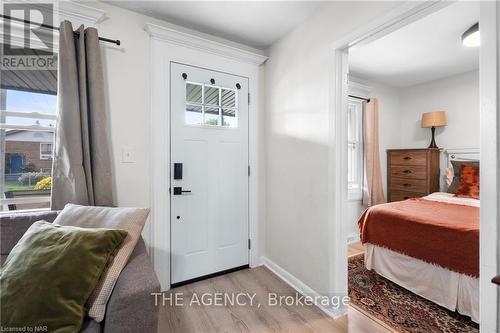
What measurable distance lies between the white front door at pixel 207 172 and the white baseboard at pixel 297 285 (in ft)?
0.98

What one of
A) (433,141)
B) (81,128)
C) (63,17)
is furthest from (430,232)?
(63,17)

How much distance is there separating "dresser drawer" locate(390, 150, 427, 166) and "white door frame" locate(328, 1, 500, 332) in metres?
2.52

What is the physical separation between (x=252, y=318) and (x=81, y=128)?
6.44 feet

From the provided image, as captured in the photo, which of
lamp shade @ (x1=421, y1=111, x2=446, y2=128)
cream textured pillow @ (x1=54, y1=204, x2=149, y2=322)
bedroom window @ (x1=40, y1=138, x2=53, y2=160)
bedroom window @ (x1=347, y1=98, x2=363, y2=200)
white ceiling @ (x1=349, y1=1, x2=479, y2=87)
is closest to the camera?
cream textured pillow @ (x1=54, y1=204, x2=149, y2=322)

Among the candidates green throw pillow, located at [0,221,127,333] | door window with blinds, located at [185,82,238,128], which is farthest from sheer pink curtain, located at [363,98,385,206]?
green throw pillow, located at [0,221,127,333]

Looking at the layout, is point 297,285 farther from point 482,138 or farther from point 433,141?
point 433,141

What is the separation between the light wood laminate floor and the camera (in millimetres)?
1621

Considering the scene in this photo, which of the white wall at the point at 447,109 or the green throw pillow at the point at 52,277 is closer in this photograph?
the green throw pillow at the point at 52,277

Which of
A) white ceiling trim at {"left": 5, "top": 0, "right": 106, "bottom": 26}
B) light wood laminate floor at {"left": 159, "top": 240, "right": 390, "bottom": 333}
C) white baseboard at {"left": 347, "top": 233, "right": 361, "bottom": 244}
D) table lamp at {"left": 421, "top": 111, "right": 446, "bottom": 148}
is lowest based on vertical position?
light wood laminate floor at {"left": 159, "top": 240, "right": 390, "bottom": 333}

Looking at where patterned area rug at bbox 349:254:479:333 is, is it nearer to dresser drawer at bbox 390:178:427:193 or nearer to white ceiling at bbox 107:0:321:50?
dresser drawer at bbox 390:178:427:193

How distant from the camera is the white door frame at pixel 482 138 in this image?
3.36 feet

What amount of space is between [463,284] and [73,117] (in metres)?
3.20

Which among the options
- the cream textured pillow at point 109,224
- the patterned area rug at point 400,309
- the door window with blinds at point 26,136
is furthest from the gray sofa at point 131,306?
the patterned area rug at point 400,309
